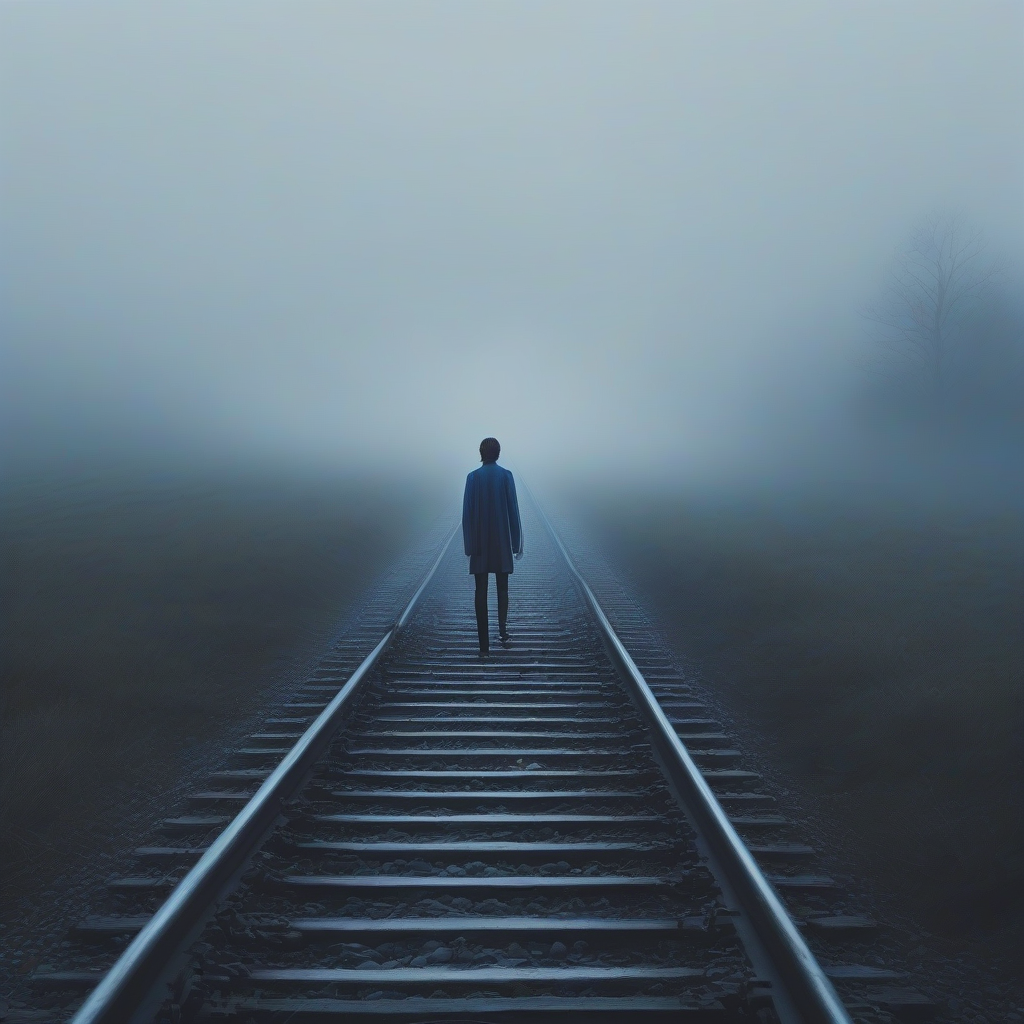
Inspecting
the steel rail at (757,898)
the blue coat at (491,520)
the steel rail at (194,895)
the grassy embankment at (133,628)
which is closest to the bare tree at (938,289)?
the grassy embankment at (133,628)

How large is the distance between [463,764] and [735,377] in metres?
64.9

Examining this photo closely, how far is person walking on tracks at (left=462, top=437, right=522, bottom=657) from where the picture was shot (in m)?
7.27

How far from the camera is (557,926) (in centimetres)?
312

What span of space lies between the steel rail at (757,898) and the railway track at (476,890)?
0.01 metres

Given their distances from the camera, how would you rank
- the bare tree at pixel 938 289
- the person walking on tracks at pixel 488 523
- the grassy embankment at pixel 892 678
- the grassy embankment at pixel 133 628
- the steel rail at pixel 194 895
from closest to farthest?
the steel rail at pixel 194 895 < the grassy embankment at pixel 892 678 < the grassy embankment at pixel 133 628 < the person walking on tracks at pixel 488 523 < the bare tree at pixel 938 289

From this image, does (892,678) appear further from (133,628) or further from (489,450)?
(133,628)

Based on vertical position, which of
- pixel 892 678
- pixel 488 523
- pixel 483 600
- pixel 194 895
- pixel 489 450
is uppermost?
pixel 489 450

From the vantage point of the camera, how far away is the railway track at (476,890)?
8.99ft

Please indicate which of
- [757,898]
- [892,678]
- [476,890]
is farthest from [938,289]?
[476,890]

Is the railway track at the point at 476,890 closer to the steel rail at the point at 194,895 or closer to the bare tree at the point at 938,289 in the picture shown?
the steel rail at the point at 194,895

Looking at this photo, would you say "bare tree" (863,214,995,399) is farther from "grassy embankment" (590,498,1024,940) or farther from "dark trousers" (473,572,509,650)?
"dark trousers" (473,572,509,650)

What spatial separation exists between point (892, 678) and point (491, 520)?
12.7 feet

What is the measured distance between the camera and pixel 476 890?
343 centimetres

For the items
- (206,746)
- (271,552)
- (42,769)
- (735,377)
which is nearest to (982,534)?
(271,552)
